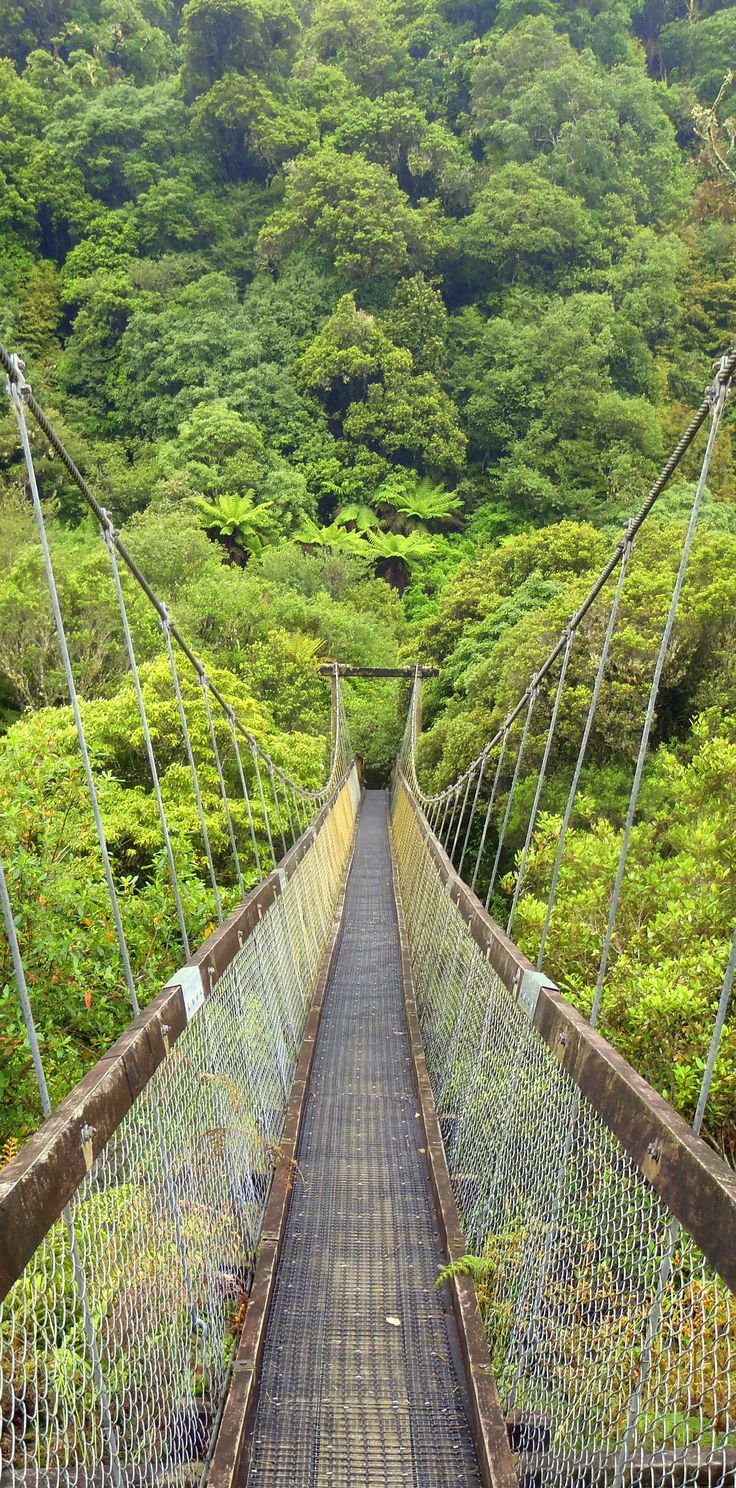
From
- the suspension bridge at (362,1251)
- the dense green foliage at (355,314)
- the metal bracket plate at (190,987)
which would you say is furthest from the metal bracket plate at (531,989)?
the dense green foliage at (355,314)

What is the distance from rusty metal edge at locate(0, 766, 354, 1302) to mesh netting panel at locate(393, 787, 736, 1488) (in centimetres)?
78

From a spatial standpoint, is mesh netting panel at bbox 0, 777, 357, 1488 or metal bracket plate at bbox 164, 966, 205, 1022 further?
metal bracket plate at bbox 164, 966, 205, 1022

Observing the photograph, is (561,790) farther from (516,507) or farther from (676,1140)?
(516,507)

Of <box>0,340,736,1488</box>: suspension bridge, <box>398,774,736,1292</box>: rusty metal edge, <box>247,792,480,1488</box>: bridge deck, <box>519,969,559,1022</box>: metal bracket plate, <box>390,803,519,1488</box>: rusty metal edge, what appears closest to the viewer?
<box>398,774,736,1292</box>: rusty metal edge

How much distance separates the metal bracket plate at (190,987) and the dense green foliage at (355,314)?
22.3ft

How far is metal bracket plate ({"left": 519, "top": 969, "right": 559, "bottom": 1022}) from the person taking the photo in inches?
74.9

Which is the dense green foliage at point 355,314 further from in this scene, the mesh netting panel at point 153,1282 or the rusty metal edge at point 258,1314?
the mesh netting panel at point 153,1282

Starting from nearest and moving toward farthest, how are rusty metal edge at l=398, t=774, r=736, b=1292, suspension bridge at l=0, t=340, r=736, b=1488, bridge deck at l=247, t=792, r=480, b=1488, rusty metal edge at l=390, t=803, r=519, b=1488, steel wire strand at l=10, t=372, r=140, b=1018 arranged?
rusty metal edge at l=398, t=774, r=736, b=1292 → suspension bridge at l=0, t=340, r=736, b=1488 → steel wire strand at l=10, t=372, r=140, b=1018 → rusty metal edge at l=390, t=803, r=519, b=1488 → bridge deck at l=247, t=792, r=480, b=1488

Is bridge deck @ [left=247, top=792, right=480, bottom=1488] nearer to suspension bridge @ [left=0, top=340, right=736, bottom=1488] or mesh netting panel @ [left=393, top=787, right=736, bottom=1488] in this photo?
suspension bridge @ [left=0, top=340, right=736, bottom=1488]

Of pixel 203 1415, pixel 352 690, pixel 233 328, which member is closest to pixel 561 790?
pixel 203 1415

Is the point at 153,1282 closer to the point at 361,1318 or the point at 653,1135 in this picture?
the point at 361,1318

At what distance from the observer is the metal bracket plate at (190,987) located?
73.7 inches

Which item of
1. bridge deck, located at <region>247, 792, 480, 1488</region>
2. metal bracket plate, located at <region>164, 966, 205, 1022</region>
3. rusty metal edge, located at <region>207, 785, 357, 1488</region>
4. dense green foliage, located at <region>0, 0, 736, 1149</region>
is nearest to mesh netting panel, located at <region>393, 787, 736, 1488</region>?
bridge deck, located at <region>247, 792, 480, 1488</region>

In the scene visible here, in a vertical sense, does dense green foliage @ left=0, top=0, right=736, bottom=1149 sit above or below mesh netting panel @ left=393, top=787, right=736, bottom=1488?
above
